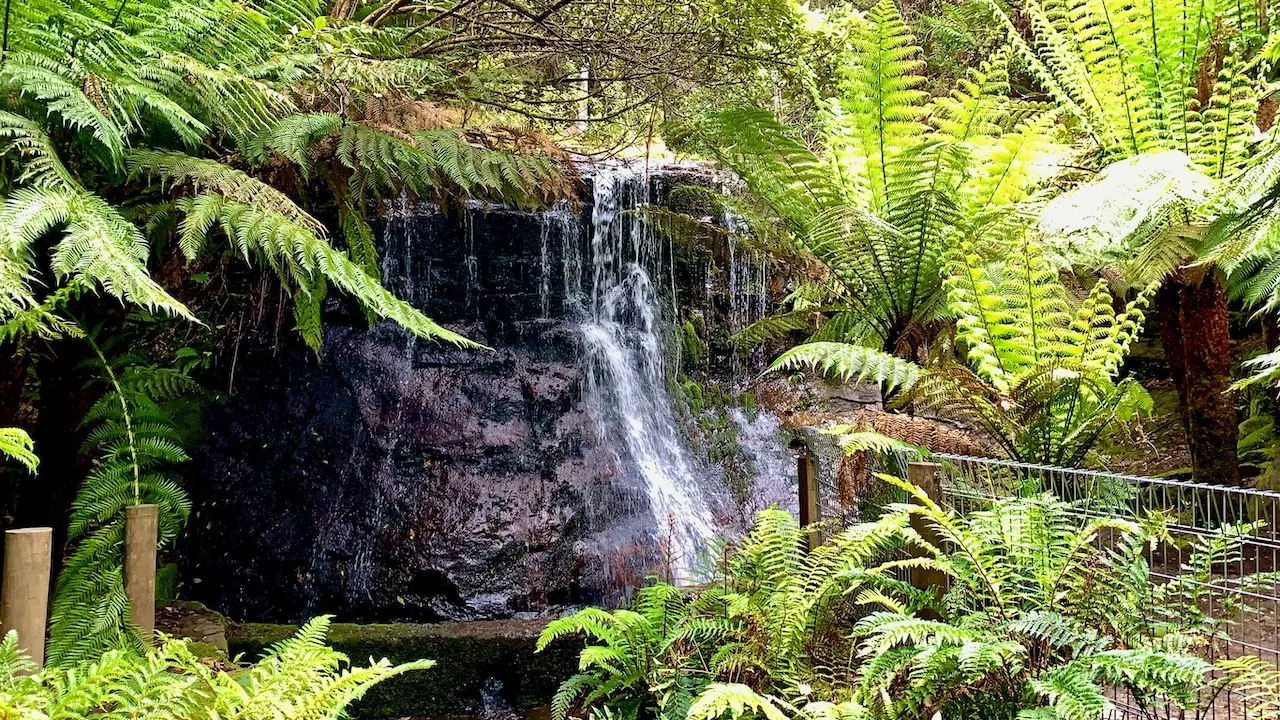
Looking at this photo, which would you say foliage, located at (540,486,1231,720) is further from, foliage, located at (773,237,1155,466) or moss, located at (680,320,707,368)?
moss, located at (680,320,707,368)

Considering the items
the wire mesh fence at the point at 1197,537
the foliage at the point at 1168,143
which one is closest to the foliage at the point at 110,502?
the wire mesh fence at the point at 1197,537

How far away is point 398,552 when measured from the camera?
4957 millimetres

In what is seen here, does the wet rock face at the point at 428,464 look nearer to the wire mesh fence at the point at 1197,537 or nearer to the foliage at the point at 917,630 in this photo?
the foliage at the point at 917,630

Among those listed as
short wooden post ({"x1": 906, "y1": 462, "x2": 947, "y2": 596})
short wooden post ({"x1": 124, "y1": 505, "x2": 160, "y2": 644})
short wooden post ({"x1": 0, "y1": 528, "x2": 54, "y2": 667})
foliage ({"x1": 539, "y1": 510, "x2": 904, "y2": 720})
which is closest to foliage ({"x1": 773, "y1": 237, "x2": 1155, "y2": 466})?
short wooden post ({"x1": 906, "y1": 462, "x2": 947, "y2": 596})

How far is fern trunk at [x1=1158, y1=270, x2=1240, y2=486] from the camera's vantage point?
11.7 ft

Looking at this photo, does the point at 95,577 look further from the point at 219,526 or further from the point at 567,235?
the point at 567,235

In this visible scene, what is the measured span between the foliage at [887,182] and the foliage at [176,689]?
2257 mm

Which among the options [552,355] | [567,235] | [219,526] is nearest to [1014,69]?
[567,235]

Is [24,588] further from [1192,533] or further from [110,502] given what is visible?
[1192,533]

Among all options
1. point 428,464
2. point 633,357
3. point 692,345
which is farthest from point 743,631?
point 692,345

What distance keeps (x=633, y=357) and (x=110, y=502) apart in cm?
375

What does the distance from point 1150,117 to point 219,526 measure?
5.08 m

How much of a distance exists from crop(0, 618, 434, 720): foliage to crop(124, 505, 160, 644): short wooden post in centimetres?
27

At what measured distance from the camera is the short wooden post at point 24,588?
2.30 m
